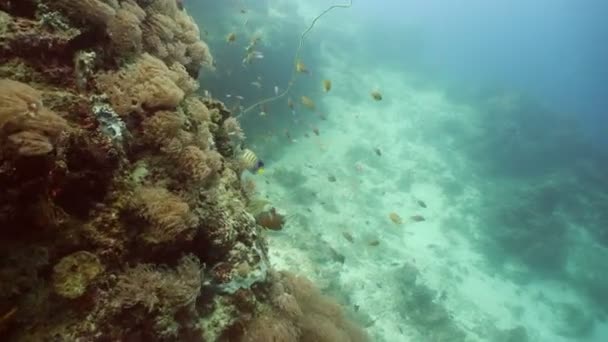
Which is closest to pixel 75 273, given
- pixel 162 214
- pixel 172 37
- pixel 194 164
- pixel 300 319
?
pixel 162 214

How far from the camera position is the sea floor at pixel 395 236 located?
1258 cm

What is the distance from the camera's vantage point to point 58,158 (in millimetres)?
2229

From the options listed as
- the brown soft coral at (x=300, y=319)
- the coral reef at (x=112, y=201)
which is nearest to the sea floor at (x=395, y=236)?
the brown soft coral at (x=300, y=319)

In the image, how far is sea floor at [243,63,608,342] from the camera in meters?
12.6

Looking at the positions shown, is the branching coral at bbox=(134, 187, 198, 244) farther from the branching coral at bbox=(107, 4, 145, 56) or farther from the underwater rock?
the branching coral at bbox=(107, 4, 145, 56)

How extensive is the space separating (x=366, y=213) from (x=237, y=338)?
563 inches

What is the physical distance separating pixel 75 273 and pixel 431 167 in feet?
76.3

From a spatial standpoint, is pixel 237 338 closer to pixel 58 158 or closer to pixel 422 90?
pixel 58 158

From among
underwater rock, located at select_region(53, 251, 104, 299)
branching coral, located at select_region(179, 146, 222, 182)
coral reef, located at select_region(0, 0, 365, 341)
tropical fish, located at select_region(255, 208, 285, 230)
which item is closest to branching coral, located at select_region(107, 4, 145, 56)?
coral reef, located at select_region(0, 0, 365, 341)

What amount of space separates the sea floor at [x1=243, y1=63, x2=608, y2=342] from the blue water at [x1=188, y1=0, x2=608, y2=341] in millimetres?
84

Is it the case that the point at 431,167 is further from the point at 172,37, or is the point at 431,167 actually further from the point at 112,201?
the point at 112,201

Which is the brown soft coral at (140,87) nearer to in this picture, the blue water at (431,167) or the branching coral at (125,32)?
the branching coral at (125,32)

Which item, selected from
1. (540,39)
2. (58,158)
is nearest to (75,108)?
(58,158)

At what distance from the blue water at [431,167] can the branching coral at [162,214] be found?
8.35 metres
